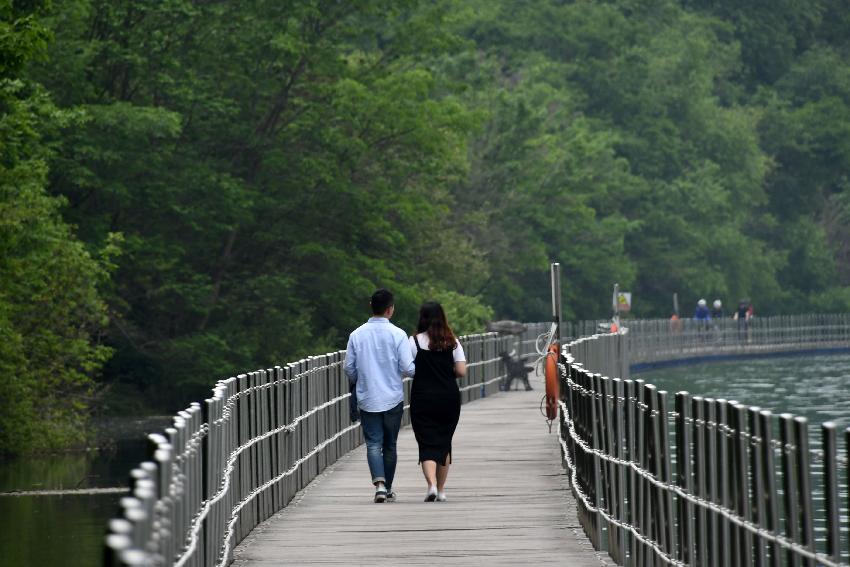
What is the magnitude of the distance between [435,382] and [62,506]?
1187cm

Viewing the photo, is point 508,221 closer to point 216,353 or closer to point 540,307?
point 540,307

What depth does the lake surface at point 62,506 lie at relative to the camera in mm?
22688

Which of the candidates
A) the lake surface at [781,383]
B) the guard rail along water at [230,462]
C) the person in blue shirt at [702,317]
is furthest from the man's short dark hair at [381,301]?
the person in blue shirt at [702,317]

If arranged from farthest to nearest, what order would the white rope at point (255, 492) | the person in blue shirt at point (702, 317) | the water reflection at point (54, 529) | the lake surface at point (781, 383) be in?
the person in blue shirt at point (702, 317) < the lake surface at point (781, 383) < the water reflection at point (54, 529) < the white rope at point (255, 492)

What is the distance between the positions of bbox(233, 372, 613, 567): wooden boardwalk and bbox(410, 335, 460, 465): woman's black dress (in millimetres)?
572

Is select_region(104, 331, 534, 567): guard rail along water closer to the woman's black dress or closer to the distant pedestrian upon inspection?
the woman's black dress

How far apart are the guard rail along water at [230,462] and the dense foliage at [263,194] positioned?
12629mm

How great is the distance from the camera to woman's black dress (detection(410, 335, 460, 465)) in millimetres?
17875

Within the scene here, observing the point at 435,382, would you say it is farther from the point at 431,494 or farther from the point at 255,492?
the point at 255,492

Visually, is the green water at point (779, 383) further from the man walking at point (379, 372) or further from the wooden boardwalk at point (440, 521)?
the man walking at point (379, 372)

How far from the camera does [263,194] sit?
166 ft

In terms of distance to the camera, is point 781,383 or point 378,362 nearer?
point 378,362

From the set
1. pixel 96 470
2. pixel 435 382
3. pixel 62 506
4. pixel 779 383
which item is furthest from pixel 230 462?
pixel 779 383

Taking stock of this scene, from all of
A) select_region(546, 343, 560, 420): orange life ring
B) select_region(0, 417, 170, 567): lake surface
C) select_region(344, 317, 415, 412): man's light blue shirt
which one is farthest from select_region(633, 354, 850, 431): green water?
select_region(344, 317, 415, 412): man's light blue shirt
